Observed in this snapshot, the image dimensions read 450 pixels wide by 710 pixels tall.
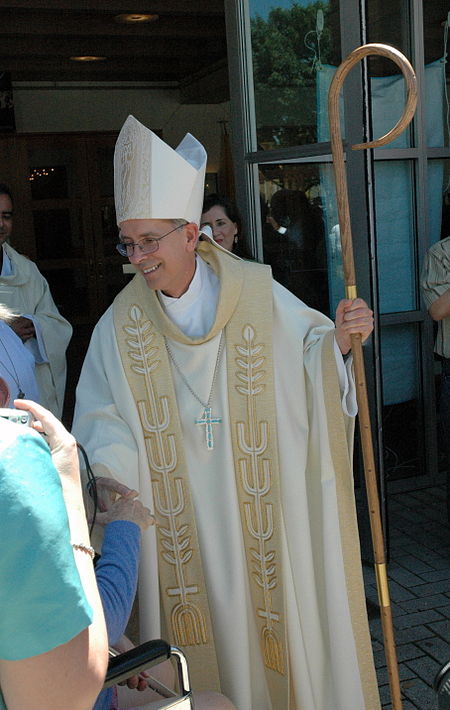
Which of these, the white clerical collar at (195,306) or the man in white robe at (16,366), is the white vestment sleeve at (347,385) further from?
the man in white robe at (16,366)

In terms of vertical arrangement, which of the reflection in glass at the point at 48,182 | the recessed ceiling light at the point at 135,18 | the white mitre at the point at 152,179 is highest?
the recessed ceiling light at the point at 135,18

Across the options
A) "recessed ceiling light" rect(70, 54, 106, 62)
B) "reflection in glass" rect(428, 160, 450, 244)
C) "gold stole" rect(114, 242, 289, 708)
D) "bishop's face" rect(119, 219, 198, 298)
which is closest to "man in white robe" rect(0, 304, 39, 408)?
"gold stole" rect(114, 242, 289, 708)

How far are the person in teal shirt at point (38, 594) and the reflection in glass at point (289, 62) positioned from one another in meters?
3.30

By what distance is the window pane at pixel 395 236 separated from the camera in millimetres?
4738

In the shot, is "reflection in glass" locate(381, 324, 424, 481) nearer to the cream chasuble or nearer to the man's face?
the man's face

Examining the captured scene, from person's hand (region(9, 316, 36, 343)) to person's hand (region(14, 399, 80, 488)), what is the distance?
295 cm

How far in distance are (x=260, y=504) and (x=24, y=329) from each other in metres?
2.05

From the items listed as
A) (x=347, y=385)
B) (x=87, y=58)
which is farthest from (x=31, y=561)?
(x=87, y=58)

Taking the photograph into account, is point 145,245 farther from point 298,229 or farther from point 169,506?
point 298,229

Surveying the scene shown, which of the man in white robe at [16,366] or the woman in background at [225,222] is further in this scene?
the woman in background at [225,222]

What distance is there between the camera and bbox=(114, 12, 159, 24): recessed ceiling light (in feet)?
20.6

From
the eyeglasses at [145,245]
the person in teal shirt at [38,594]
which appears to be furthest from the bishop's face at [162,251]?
the person in teal shirt at [38,594]

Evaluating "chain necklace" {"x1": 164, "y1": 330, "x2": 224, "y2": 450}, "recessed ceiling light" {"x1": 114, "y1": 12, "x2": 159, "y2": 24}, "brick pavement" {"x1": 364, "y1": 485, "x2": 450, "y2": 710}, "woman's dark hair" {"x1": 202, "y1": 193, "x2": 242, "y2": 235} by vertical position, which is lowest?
"brick pavement" {"x1": 364, "y1": 485, "x2": 450, "y2": 710}

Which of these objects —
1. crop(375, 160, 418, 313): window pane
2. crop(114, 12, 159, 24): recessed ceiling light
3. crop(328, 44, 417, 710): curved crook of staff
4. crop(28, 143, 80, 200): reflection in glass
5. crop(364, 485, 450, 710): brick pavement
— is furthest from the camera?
crop(28, 143, 80, 200): reflection in glass
